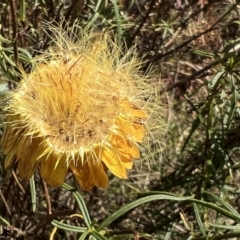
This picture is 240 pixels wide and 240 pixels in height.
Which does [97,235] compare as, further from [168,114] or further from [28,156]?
[168,114]

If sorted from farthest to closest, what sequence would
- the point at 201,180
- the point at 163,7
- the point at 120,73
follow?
Answer: the point at 163,7
the point at 201,180
the point at 120,73

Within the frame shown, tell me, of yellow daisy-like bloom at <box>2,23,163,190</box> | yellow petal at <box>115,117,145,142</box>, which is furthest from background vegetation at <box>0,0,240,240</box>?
yellow petal at <box>115,117,145,142</box>

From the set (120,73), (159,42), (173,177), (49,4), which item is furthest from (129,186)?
(120,73)

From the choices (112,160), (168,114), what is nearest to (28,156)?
(112,160)

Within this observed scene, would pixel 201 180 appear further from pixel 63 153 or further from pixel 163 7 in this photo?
pixel 63 153

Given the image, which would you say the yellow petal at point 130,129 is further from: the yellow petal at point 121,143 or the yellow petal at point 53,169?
the yellow petal at point 53,169

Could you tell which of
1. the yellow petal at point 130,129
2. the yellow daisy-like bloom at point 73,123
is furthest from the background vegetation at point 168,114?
the yellow petal at point 130,129
